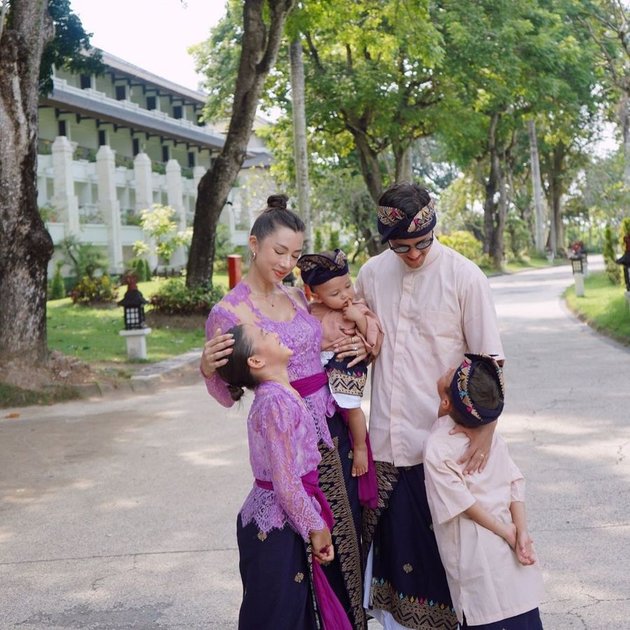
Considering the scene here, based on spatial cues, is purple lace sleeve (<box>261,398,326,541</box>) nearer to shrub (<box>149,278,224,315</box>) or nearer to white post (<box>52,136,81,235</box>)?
shrub (<box>149,278,224,315</box>)

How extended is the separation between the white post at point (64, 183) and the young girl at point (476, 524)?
3365cm

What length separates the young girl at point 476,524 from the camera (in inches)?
143

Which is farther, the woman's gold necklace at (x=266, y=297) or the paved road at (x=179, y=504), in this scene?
the paved road at (x=179, y=504)

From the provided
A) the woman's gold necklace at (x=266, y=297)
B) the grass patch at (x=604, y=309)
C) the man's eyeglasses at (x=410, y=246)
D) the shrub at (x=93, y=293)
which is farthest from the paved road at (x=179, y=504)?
the shrub at (x=93, y=293)

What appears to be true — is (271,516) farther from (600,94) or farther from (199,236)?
(600,94)

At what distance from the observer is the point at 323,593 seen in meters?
3.72

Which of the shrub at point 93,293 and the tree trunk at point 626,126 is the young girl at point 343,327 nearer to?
the tree trunk at point 626,126

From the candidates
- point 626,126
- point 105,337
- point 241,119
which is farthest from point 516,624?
point 626,126

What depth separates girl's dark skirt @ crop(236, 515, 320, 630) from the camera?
3662 millimetres

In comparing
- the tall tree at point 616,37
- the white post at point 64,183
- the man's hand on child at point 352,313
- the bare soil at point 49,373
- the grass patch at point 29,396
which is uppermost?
the tall tree at point 616,37

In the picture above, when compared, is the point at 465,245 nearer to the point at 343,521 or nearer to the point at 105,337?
the point at 105,337

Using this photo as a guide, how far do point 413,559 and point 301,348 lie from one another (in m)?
0.92

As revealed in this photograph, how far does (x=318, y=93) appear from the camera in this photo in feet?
99.8

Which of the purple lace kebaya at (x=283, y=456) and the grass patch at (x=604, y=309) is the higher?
the purple lace kebaya at (x=283, y=456)
